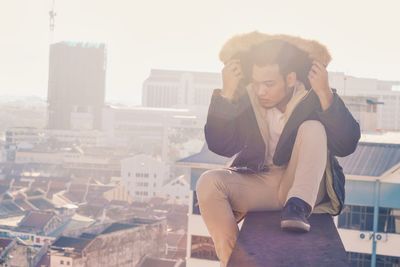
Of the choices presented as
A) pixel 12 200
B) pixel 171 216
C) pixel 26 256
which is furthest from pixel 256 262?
pixel 12 200

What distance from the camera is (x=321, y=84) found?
307 centimetres

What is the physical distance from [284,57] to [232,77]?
25 cm

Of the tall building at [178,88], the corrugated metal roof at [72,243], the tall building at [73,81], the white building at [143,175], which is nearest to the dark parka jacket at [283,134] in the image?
the corrugated metal roof at [72,243]

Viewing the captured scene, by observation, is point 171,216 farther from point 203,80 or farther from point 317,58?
point 203,80

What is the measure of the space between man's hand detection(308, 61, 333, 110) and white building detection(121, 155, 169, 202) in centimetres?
4786

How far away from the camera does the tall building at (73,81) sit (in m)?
86.9

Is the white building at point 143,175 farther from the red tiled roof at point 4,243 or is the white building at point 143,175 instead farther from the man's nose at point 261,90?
the man's nose at point 261,90

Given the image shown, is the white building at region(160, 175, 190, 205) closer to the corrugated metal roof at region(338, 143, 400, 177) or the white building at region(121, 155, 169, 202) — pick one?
the white building at region(121, 155, 169, 202)

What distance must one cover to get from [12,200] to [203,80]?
70669 millimetres

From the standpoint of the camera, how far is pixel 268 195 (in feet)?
10.2

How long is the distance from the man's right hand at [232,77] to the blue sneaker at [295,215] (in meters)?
0.61

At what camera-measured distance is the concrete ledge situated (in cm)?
263

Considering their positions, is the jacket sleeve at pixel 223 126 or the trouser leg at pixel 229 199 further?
the jacket sleeve at pixel 223 126

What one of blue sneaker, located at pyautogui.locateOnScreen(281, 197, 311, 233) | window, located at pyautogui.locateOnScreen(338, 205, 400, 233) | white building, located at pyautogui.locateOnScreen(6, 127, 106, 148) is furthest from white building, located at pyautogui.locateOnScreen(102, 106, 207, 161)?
blue sneaker, located at pyautogui.locateOnScreen(281, 197, 311, 233)
